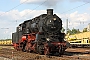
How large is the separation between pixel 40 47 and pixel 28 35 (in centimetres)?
421

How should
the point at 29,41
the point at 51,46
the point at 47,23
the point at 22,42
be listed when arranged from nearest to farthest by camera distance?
the point at 51,46 < the point at 47,23 < the point at 29,41 < the point at 22,42

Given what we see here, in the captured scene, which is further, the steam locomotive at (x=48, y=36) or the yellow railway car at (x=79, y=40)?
the yellow railway car at (x=79, y=40)

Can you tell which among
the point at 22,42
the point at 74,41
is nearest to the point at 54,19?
the point at 22,42

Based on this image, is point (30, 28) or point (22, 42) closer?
point (30, 28)

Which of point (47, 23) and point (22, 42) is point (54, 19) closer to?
point (47, 23)

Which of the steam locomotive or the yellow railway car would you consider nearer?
the steam locomotive

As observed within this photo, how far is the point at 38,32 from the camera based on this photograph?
24.6m

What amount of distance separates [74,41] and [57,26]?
93.6ft

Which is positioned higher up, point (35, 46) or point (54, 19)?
point (54, 19)

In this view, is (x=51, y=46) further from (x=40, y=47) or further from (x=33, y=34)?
(x=33, y=34)

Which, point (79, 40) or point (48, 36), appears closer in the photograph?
point (48, 36)

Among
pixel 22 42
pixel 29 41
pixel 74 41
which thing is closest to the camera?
pixel 29 41

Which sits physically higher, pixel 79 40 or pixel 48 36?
pixel 48 36

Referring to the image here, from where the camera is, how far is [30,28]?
28359 millimetres
